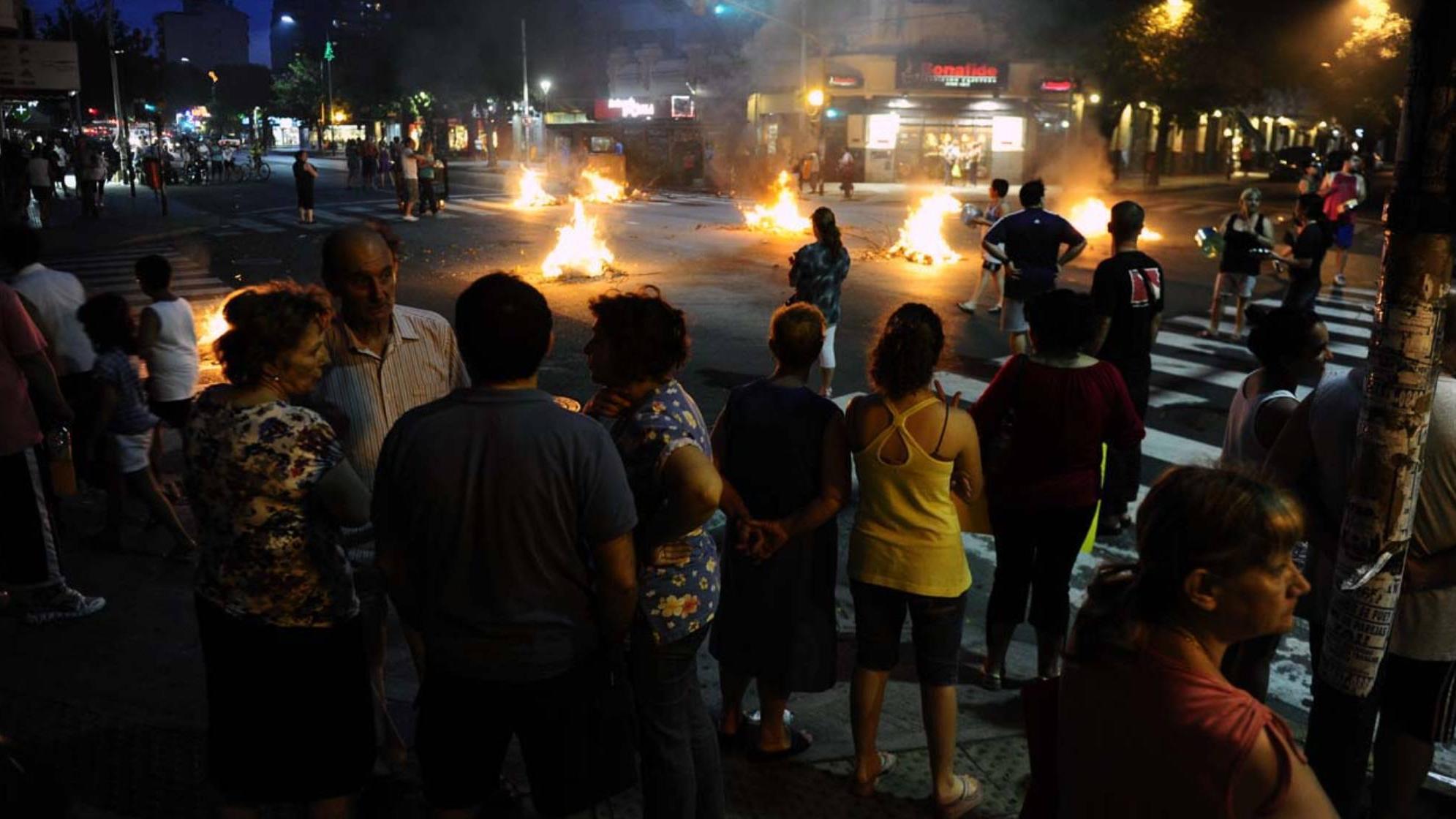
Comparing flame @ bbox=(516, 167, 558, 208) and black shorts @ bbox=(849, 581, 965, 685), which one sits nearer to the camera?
black shorts @ bbox=(849, 581, 965, 685)

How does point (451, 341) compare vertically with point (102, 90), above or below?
below

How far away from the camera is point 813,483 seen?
3.45 m

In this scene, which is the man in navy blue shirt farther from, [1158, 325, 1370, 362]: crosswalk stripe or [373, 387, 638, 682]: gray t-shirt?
[373, 387, 638, 682]: gray t-shirt

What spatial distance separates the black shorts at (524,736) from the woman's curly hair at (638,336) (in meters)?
0.79

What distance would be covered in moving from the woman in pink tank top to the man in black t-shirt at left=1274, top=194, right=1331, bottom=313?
9569 millimetres

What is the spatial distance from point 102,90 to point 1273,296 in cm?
5231

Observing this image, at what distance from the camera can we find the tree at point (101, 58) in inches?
1797

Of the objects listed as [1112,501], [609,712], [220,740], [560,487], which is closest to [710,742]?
[609,712]

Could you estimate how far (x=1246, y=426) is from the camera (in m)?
4.07

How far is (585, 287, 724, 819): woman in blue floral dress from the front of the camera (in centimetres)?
276

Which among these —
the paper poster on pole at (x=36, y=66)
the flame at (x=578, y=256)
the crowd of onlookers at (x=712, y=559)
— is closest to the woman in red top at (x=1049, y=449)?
the crowd of onlookers at (x=712, y=559)

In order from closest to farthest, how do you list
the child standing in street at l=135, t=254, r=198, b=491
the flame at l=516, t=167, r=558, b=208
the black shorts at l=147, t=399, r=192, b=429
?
the child standing in street at l=135, t=254, r=198, b=491
the black shorts at l=147, t=399, r=192, b=429
the flame at l=516, t=167, r=558, b=208

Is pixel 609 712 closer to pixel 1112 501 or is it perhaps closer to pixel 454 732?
pixel 454 732

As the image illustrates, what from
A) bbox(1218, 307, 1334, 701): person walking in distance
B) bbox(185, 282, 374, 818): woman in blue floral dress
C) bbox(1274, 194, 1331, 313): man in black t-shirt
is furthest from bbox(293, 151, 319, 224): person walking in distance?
bbox(1218, 307, 1334, 701): person walking in distance
